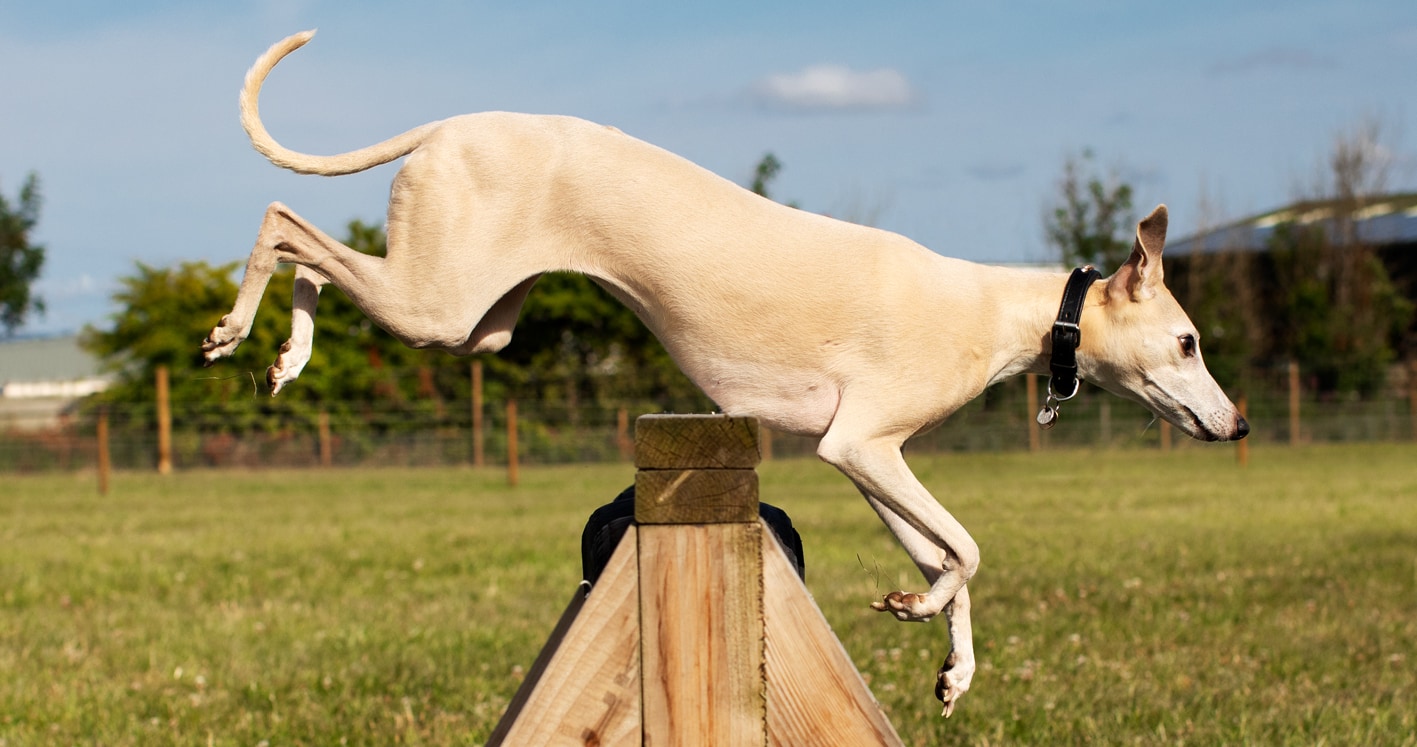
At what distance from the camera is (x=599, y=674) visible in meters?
2.50

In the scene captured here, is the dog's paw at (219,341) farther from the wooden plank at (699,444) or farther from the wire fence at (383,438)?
the wire fence at (383,438)

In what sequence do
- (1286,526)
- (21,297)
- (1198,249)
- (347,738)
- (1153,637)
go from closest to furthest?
1. (347,738)
2. (1153,637)
3. (1286,526)
4. (1198,249)
5. (21,297)

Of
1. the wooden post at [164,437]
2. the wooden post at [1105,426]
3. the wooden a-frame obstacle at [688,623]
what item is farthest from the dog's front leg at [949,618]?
the wooden post at [1105,426]

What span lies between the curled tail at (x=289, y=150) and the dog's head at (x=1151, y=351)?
1.55m

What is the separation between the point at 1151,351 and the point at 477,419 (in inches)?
721

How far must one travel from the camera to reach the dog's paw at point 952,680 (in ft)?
9.23

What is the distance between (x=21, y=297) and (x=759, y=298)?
42883 millimetres

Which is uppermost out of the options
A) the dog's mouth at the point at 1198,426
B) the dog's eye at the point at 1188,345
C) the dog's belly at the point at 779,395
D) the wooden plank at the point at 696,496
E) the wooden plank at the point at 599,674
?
the dog's eye at the point at 1188,345

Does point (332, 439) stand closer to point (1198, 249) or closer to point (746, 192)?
point (746, 192)

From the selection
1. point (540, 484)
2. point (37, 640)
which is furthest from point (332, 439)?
point (37, 640)

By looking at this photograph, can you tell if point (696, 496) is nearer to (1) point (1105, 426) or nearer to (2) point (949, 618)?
(2) point (949, 618)

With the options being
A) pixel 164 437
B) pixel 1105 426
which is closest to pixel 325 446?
pixel 164 437

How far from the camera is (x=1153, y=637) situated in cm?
693

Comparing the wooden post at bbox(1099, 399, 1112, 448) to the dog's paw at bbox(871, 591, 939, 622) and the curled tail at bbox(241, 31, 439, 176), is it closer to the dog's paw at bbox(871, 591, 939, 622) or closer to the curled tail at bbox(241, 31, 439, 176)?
the dog's paw at bbox(871, 591, 939, 622)
